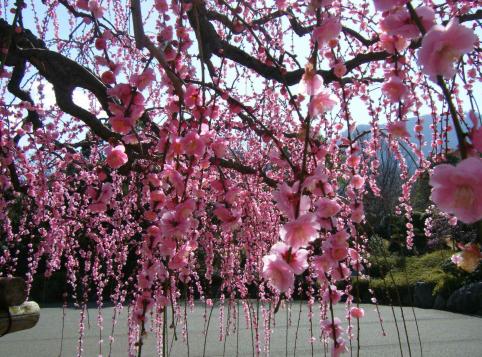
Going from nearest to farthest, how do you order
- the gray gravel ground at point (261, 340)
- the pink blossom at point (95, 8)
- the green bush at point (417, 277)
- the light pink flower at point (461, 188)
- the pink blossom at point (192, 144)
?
1. the light pink flower at point (461, 188)
2. the pink blossom at point (192, 144)
3. the pink blossom at point (95, 8)
4. the gray gravel ground at point (261, 340)
5. the green bush at point (417, 277)

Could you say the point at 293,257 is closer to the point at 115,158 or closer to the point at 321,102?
the point at 321,102

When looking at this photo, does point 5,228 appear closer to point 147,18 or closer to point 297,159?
point 147,18

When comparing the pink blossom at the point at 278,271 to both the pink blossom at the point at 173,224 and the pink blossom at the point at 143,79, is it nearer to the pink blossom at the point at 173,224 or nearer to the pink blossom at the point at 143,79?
the pink blossom at the point at 173,224

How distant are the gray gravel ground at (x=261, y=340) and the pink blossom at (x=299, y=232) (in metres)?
3.49

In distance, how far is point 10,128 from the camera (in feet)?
9.05

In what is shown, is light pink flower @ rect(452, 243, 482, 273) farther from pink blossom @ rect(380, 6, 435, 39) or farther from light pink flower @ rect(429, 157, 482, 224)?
pink blossom @ rect(380, 6, 435, 39)

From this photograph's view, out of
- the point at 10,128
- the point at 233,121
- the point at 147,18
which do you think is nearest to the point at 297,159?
the point at 233,121

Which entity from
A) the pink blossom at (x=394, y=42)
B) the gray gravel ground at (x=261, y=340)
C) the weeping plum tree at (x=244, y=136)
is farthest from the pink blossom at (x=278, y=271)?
the gray gravel ground at (x=261, y=340)

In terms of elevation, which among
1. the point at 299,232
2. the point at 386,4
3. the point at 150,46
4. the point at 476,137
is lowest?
the point at 299,232

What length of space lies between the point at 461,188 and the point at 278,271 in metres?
0.30

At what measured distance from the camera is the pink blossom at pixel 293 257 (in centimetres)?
72

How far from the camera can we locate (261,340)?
187 inches

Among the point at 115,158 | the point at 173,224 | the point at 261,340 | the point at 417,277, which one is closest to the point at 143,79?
the point at 115,158

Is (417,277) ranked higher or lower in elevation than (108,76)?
lower
